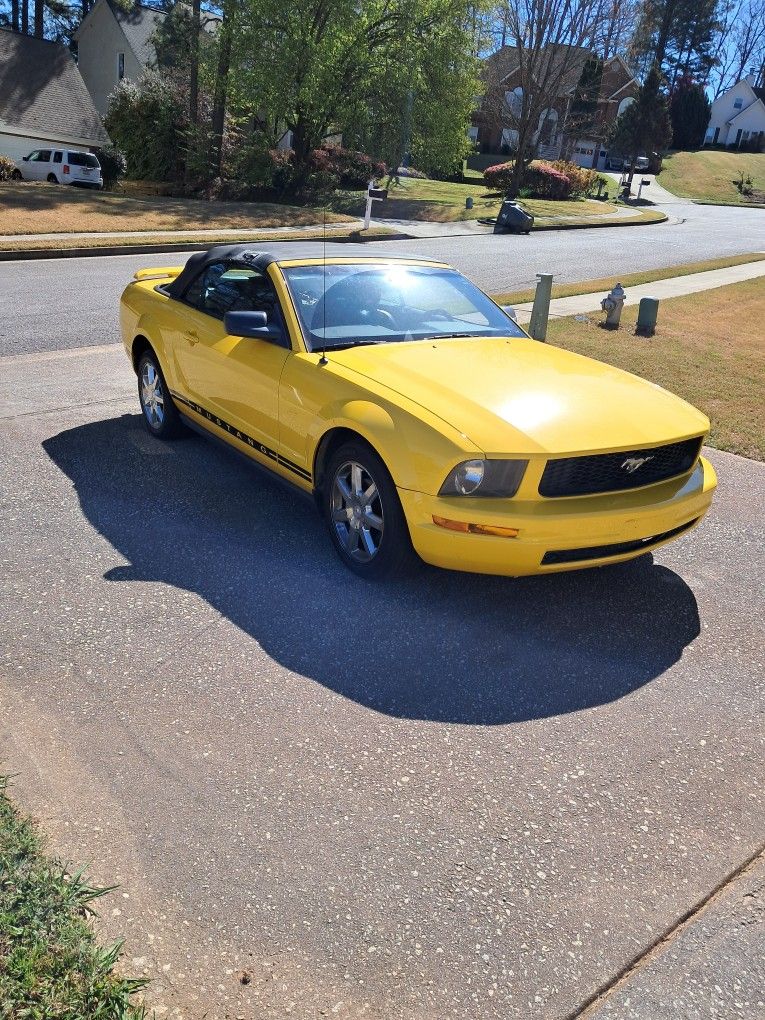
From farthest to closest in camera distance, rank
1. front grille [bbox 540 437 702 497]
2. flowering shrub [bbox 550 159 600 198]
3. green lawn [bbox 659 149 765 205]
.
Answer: green lawn [bbox 659 149 765 205] < flowering shrub [bbox 550 159 600 198] < front grille [bbox 540 437 702 497]

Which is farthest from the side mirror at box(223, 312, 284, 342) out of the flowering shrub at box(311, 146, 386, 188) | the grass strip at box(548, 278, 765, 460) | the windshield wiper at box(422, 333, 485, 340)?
the flowering shrub at box(311, 146, 386, 188)

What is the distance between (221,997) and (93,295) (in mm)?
12470

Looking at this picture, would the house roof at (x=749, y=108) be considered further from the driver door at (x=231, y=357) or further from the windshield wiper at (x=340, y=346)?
the windshield wiper at (x=340, y=346)

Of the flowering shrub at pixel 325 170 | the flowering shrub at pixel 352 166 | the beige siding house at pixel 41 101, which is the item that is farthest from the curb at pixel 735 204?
the beige siding house at pixel 41 101

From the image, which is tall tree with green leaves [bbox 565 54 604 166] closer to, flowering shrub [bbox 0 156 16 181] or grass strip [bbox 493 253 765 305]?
flowering shrub [bbox 0 156 16 181]

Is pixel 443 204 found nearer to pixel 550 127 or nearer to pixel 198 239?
pixel 198 239

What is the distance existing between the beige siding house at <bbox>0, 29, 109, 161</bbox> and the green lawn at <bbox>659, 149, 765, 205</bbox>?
114ft

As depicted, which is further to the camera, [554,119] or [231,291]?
[554,119]

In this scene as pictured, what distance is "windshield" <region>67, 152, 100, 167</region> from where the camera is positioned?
34.7 m

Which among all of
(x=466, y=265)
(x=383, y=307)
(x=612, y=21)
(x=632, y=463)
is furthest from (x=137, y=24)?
(x=632, y=463)

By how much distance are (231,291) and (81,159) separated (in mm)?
32784

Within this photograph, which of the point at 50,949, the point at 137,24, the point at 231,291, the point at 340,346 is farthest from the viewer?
the point at 137,24

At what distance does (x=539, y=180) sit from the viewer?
45.0 metres

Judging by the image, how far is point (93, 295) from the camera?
13484 mm
